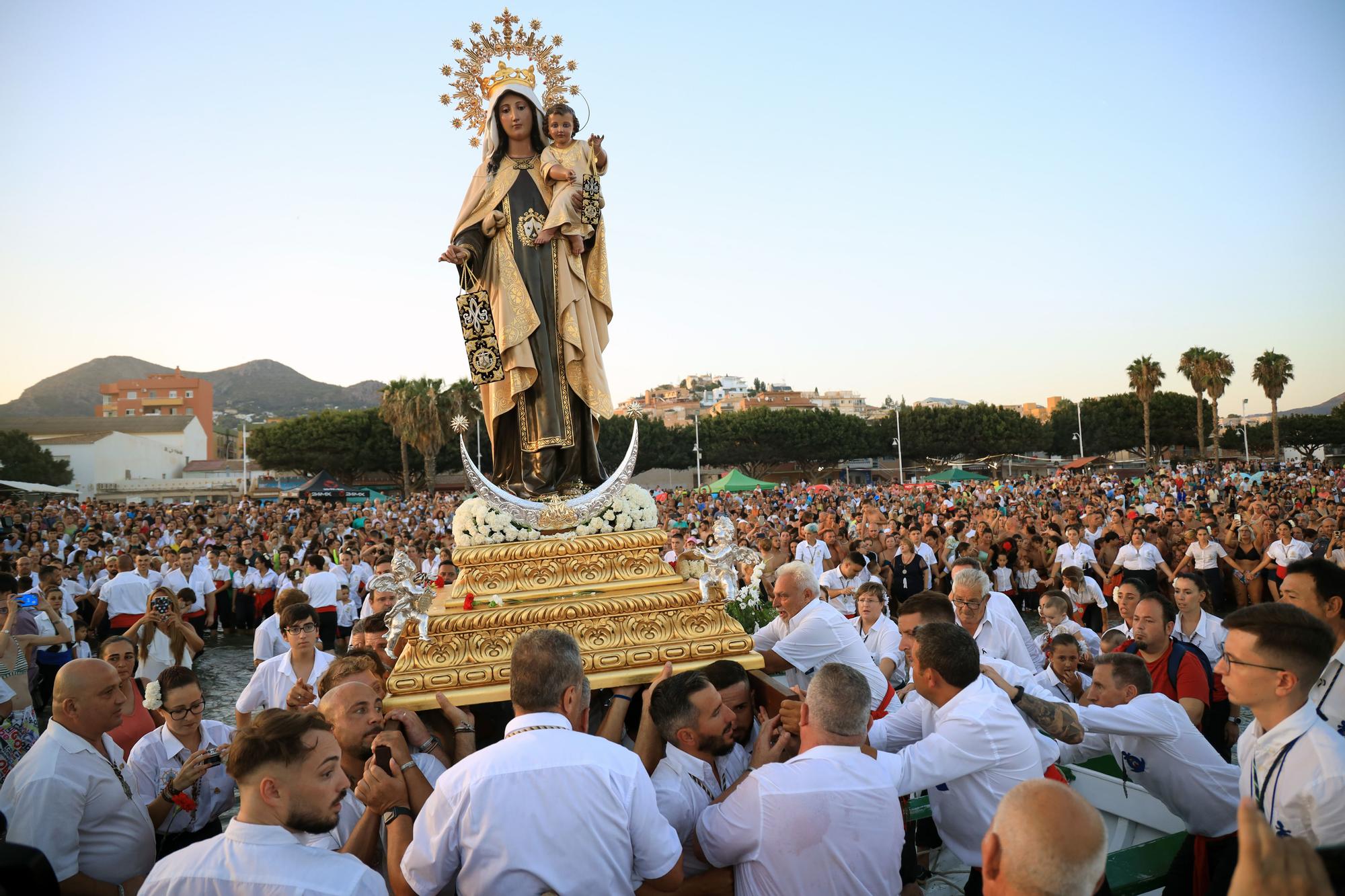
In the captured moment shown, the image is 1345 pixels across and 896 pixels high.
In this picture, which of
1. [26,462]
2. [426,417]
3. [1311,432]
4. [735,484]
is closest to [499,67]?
[735,484]

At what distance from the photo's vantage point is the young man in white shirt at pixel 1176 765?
4066 millimetres

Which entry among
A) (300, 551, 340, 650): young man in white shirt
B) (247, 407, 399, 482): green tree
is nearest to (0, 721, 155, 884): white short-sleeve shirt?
(300, 551, 340, 650): young man in white shirt

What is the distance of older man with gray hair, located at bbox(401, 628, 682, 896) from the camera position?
275cm

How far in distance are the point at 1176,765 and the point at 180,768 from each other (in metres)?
5.05

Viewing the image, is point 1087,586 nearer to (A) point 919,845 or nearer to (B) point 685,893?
(A) point 919,845

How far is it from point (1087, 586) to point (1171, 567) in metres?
5.02

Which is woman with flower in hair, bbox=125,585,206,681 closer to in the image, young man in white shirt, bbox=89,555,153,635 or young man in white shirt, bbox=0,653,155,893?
young man in white shirt, bbox=89,555,153,635

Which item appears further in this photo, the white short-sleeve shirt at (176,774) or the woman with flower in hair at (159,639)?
the woman with flower in hair at (159,639)

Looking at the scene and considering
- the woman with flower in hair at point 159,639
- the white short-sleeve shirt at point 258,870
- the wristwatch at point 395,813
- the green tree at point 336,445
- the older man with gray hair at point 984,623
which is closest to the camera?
the white short-sleeve shirt at point 258,870

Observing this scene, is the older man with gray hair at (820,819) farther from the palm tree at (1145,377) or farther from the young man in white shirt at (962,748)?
the palm tree at (1145,377)

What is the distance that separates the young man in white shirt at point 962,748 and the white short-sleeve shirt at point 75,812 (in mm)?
3217

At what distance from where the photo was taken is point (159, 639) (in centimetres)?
895

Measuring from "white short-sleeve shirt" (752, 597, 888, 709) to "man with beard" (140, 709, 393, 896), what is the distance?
306 cm

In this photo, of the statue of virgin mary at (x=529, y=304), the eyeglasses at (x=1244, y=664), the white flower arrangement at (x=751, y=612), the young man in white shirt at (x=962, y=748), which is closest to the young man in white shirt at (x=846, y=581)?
the white flower arrangement at (x=751, y=612)
